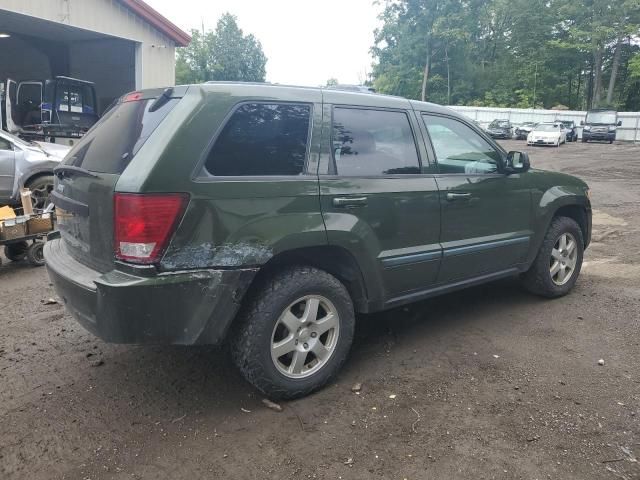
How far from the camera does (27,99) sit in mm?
13578

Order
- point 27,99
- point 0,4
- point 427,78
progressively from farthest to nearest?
point 427,78
point 27,99
point 0,4

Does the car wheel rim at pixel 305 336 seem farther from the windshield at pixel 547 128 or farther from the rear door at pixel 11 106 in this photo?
the windshield at pixel 547 128

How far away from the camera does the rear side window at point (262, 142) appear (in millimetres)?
2891

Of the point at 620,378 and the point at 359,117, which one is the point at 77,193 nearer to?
the point at 359,117

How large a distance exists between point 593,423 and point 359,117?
2336 mm

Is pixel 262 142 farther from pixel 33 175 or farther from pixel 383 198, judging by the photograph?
pixel 33 175

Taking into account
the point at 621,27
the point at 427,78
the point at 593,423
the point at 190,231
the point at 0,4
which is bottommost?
the point at 593,423

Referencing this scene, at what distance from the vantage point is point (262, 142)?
9.99 feet

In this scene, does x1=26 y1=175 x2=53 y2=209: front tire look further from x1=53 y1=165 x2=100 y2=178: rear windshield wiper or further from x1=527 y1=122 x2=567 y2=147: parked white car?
x1=527 y1=122 x2=567 y2=147: parked white car

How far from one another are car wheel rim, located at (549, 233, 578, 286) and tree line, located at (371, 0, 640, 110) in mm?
48464

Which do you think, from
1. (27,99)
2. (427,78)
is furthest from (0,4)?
(427,78)

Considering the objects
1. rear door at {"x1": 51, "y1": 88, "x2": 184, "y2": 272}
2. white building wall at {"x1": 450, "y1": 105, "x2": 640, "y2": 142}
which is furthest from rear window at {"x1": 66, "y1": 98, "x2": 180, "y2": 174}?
white building wall at {"x1": 450, "y1": 105, "x2": 640, "y2": 142}

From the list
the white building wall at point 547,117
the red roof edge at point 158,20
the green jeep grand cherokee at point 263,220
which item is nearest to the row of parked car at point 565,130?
the white building wall at point 547,117

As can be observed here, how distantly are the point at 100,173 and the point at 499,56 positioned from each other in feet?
194
